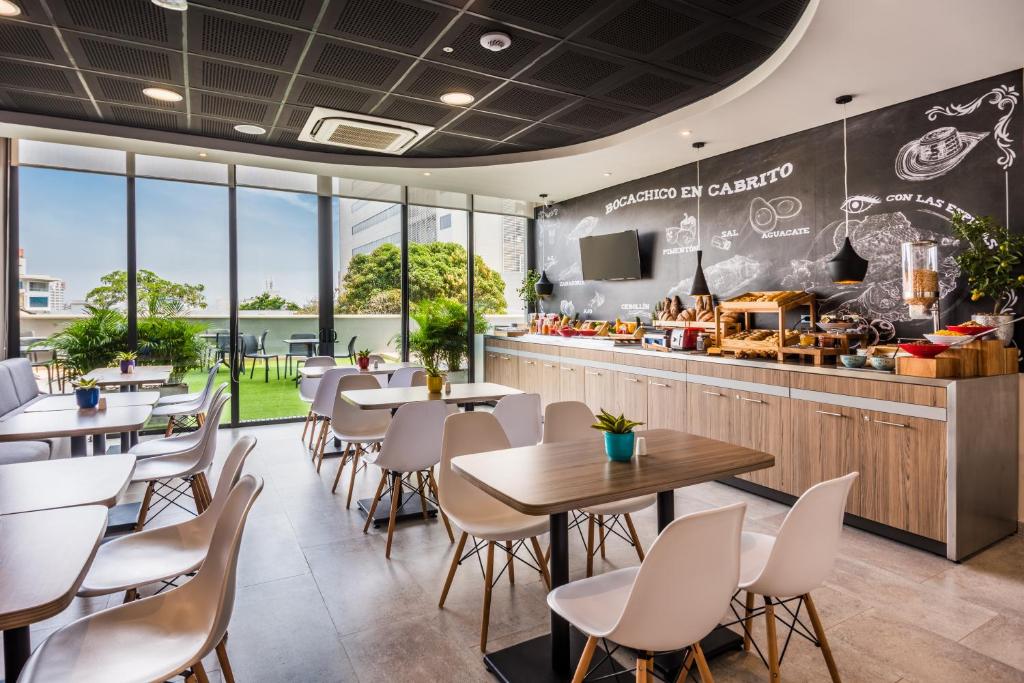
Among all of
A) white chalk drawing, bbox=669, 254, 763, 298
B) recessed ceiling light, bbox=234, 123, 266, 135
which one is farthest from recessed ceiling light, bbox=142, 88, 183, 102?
white chalk drawing, bbox=669, 254, 763, 298

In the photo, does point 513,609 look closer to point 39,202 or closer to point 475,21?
point 475,21

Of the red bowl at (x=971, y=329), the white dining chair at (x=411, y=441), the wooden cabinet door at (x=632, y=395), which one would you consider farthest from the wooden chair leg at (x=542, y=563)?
the red bowl at (x=971, y=329)

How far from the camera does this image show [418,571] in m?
3.31

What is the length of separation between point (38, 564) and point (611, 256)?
6624 millimetres

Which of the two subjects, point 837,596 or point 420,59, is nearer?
point 837,596

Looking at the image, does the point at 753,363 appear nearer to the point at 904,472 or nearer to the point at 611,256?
the point at 904,472

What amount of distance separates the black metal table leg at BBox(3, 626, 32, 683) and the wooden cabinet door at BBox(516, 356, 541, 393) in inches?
248

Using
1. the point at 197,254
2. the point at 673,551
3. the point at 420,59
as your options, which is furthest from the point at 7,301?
the point at 673,551

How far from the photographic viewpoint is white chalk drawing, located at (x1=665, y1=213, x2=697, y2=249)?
6348 millimetres

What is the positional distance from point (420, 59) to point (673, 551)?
3807 millimetres

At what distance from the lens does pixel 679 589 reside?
1.68 metres

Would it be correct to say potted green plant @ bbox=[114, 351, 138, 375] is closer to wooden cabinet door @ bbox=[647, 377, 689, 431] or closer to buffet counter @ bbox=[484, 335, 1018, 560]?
wooden cabinet door @ bbox=[647, 377, 689, 431]

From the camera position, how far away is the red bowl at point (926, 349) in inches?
140

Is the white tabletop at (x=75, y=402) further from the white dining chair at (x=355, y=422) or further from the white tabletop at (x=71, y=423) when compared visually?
the white dining chair at (x=355, y=422)
